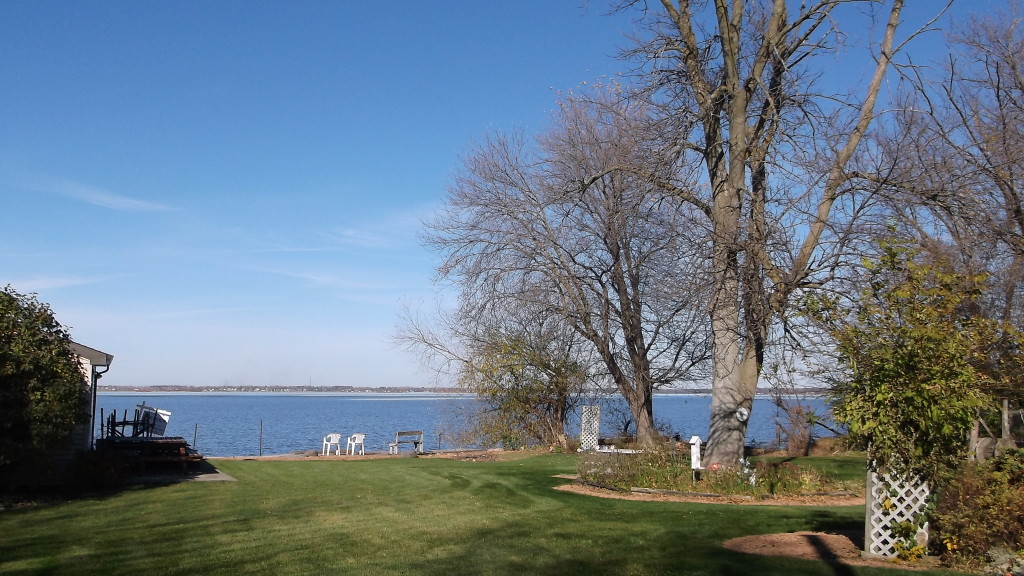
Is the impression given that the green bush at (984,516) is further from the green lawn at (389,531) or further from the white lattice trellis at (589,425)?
the white lattice trellis at (589,425)

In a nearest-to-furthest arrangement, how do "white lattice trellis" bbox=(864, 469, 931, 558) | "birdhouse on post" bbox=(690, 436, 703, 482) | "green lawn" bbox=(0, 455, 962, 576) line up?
"white lattice trellis" bbox=(864, 469, 931, 558) < "green lawn" bbox=(0, 455, 962, 576) < "birdhouse on post" bbox=(690, 436, 703, 482)

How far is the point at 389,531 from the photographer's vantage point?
11.2 metres

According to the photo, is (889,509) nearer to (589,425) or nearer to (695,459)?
(695,459)

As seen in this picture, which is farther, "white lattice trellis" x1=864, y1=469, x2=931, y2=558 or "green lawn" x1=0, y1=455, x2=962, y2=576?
"green lawn" x1=0, y1=455, x2=962, y2=576

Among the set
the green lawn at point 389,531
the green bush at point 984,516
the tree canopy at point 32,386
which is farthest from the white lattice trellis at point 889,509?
the tree canopy at point 32,386

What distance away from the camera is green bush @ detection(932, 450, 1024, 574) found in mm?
7859

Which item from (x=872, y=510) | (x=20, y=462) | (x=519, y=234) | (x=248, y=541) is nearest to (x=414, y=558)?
(x=248, y=541)

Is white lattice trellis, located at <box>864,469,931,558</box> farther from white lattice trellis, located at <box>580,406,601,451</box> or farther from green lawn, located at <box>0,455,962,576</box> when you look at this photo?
white lattice trellis, located at <box>580,406,601,451</box>

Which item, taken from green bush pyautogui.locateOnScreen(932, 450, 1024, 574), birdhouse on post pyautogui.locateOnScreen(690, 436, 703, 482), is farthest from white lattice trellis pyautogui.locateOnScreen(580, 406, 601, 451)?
green bush pyautogui.locateOnScreen(932, 450, 1024, 574)

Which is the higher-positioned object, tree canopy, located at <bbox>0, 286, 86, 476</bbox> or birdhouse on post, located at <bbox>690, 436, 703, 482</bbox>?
tree canopy, located at <bbox>0, 286, 86, 476</bbox>

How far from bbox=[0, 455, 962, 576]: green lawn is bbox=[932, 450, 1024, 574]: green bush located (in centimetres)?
79

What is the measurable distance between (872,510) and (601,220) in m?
15.3

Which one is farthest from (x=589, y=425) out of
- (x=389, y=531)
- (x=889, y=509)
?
(x=889, y=509)

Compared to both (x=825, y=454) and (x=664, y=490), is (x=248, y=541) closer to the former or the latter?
(x=664, y=490)
